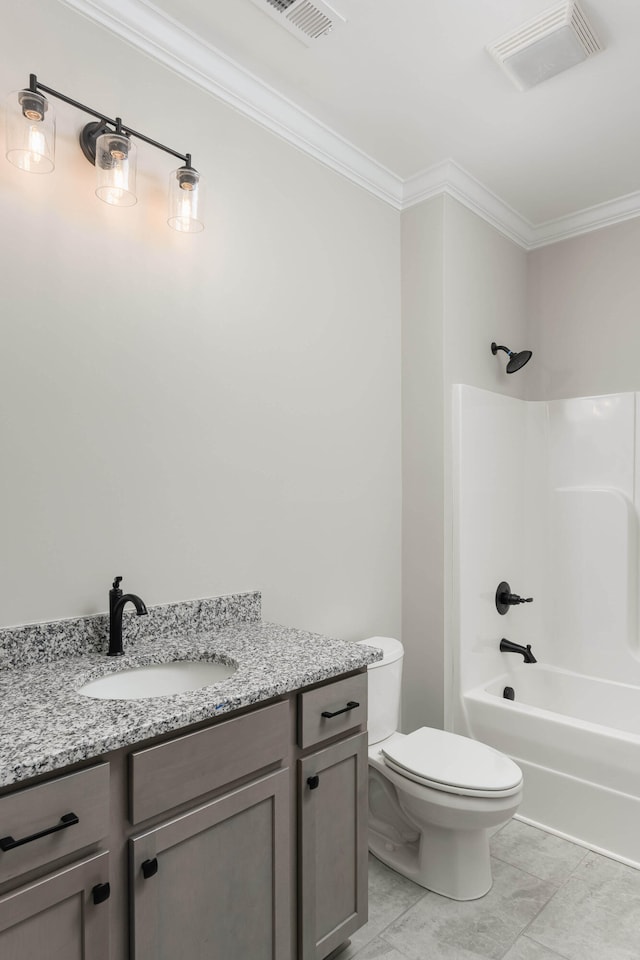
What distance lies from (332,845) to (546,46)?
249 cm

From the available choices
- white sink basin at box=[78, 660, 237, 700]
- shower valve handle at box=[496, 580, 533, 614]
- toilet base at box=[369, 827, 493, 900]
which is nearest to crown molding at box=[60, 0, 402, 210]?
white sink basin at box=[78, 660, 237, 700]

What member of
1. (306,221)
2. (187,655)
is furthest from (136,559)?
(306,221)

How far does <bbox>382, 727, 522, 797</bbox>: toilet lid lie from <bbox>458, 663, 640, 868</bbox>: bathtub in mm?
459

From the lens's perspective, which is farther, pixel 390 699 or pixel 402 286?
pixel 402 286

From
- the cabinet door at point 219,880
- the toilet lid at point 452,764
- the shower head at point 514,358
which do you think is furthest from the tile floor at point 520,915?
the shower head at point 514,358

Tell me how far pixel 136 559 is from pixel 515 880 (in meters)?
1.75

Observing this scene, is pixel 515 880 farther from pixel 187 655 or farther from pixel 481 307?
pixel 481 307

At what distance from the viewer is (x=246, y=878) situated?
136 cm

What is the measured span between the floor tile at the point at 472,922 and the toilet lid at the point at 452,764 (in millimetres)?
413

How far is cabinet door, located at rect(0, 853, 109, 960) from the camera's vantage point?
99cm

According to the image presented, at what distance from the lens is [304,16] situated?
6.04 feet

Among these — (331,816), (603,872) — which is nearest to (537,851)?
(603,872)

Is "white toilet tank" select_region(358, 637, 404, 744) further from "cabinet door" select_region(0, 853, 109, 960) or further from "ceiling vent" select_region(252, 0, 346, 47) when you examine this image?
"ceiling vent" select_region(252, 0, 346, 47)

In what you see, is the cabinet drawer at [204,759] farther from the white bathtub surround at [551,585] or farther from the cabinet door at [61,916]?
the white bathtub surround at [551,585]
